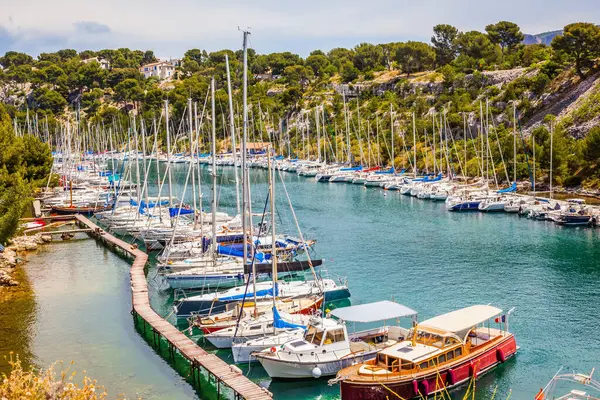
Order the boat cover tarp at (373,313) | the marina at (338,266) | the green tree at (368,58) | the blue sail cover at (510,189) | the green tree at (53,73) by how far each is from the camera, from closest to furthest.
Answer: the marina at (338,266) → the boat cover tarp at (373,313) → the blue sail cover at (510,189) → the green tree at (368,58) → the green tree at (53,73)

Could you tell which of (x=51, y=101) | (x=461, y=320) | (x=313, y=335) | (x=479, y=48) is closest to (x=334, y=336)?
(x=313, y=335)

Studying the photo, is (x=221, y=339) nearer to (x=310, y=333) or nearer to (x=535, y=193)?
(x=310, y=333)

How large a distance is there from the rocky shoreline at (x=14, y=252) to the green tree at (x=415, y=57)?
104911 mm

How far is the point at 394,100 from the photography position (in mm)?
132375

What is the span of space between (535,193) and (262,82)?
11682cm

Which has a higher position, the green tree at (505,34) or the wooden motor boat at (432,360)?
the green tree at (505,34)

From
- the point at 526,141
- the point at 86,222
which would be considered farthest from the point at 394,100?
the point at 86,222

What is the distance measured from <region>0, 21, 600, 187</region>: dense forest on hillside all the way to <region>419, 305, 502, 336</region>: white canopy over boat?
2005 inches

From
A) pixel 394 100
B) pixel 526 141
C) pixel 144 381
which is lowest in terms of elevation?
pixel 144 381

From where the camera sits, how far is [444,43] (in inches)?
5807

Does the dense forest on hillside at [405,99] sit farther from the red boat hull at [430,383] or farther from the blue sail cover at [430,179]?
the red boat hull at [430,383]

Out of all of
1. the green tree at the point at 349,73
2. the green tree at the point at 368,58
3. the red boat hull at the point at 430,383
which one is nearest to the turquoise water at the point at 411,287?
the red boat hull at the point at 430,383

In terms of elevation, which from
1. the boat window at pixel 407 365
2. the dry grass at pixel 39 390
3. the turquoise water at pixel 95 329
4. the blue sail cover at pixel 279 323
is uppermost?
the dry grass at pixel 39 390

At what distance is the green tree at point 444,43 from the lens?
479 ft
